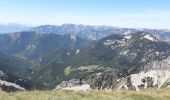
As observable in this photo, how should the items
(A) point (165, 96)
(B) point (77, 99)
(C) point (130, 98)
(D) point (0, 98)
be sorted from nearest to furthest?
(D) point (0, 98)
(B) point (77, 99)
(C) point (130, 98)
(A) point (165, 96)

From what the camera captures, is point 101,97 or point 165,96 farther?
point 165,96

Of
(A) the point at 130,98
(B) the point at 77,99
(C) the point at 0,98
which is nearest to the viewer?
(C) the point at 0,98

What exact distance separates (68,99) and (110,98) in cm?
305

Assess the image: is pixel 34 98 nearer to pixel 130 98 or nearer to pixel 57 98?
pixel 57 98

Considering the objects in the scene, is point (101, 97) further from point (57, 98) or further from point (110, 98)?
point (57, 98)

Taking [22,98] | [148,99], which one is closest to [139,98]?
[148,99]

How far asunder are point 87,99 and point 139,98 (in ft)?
13.8

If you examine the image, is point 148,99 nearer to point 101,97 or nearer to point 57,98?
point 101,97

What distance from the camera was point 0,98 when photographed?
1916 centimetres

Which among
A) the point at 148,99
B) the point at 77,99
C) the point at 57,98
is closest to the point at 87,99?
the point at 77,99

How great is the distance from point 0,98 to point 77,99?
14.7 ft

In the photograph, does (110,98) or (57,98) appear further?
(110,98)

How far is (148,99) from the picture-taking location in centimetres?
2308

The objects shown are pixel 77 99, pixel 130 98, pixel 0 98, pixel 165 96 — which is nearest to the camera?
pixel 0 98
